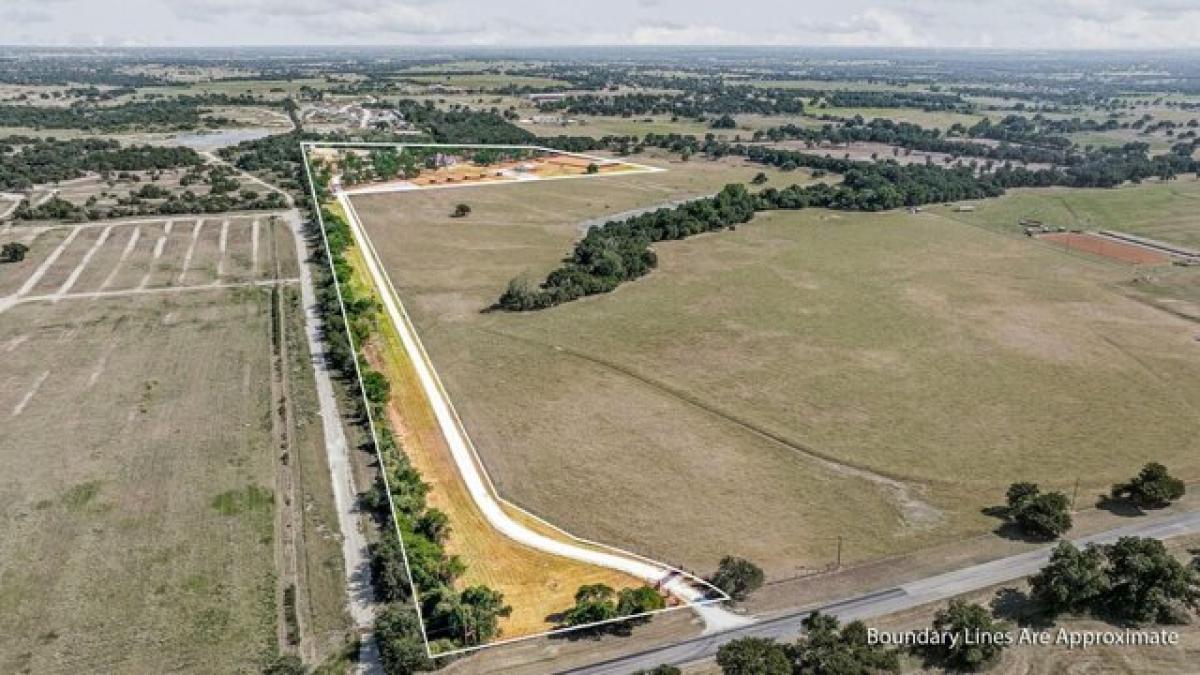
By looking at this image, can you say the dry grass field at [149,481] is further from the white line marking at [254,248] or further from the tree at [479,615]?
the tree at [479,615]

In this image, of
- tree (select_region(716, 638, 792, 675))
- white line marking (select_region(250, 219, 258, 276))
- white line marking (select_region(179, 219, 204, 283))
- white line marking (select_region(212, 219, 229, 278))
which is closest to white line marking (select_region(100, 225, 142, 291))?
white line marking (select_region(179, 219, 204, 283))

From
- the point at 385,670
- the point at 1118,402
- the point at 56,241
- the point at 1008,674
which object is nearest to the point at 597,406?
the point at 385,670

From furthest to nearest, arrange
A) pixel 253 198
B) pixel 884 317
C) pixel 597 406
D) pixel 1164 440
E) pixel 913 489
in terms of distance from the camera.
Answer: pixel 253 198
pixel 884 317
pixel 597 406
pixel 1164 440
pixel 913 489

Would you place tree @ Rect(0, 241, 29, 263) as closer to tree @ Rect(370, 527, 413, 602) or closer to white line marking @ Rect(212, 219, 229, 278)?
white line marking @ Rect(212, 219, 229, 278)

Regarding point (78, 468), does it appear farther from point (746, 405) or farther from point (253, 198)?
point (253, 198)

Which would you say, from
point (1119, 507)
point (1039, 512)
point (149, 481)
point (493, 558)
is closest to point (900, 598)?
point (1039, 512)

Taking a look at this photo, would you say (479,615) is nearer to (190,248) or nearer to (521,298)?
(521,298)
